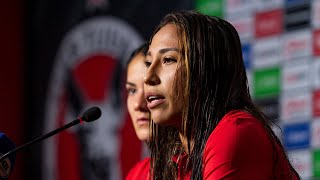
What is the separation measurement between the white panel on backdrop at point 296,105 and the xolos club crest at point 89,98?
2.81 ft

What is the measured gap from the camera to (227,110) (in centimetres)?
153

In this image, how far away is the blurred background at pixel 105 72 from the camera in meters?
2.85

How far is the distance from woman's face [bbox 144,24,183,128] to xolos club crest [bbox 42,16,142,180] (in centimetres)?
197

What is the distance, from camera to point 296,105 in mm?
2850

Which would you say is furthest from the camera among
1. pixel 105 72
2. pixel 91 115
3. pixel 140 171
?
pixel 105 72

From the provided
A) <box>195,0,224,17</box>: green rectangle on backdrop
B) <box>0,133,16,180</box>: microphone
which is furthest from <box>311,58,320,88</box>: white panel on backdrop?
<box>0,133,16,180</box>: microphone

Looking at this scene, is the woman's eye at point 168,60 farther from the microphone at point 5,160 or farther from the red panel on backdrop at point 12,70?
the red panel on backdrop at point 12,70

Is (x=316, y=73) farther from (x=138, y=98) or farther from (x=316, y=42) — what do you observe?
(x=138, y=98)

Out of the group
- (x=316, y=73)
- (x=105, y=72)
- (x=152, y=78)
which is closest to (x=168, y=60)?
(x=152, y=78)

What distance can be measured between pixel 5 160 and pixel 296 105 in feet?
4.79

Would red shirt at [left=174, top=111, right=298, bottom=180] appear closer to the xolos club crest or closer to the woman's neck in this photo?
the woman's neck

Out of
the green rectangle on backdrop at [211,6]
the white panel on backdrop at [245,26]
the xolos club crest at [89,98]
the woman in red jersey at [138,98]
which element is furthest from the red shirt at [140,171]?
the xolos club crest at [89,98]

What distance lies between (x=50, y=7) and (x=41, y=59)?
0.25 meters

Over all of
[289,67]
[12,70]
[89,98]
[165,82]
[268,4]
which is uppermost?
[12,70]
